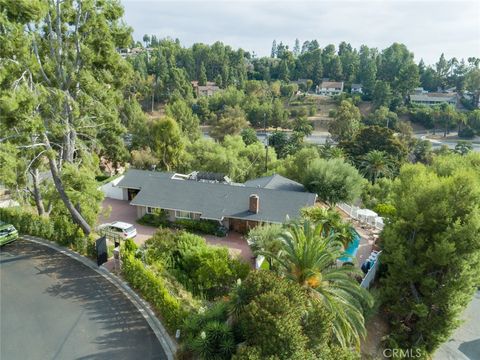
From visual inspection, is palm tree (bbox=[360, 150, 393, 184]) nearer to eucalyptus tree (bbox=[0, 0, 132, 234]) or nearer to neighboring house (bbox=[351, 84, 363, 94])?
eucalyptus tree (bbox=[0, 0, 132, 234])

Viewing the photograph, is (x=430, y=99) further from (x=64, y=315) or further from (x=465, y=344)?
(x=64, y=315)

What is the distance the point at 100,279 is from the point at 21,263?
4975mm

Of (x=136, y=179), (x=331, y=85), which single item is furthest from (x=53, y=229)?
(x=331, y=85)

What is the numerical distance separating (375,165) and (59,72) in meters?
42.4

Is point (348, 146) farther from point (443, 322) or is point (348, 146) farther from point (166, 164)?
point (443, 322)

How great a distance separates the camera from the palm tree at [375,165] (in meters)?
50.7

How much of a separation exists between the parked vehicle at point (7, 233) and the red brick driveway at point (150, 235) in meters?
5.55

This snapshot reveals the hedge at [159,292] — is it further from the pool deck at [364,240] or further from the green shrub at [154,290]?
the pool deck at [364,240]

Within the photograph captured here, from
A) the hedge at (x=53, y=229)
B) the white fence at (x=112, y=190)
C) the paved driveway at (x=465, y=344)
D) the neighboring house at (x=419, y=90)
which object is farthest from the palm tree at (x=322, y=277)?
the neighboring house at (x=419, y=90)

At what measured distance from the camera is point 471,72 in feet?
393

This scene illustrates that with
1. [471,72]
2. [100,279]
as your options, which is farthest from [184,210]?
[471,72]

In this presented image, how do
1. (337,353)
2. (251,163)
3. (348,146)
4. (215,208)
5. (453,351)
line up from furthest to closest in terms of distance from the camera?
(348,146) → (251,163) → (215,208) → (453,351) → (337,353)

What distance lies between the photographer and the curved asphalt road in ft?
45.5

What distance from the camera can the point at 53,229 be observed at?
878 inches
